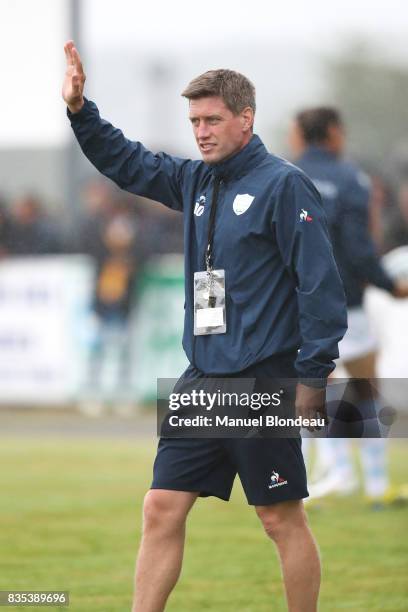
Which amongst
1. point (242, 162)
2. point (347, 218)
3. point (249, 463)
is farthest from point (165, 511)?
point (347, 218)

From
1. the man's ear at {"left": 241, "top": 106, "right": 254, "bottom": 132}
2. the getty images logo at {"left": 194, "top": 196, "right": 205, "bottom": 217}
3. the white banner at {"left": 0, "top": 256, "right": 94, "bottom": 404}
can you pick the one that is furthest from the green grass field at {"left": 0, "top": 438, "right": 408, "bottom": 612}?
the white banner at {"left": 0, "top": 256, "right": 94, "bottom": 404}

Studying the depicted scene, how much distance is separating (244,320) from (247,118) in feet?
2.72

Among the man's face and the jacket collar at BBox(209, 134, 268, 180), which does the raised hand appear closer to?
the man's face

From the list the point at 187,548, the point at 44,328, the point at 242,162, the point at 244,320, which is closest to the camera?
the point at 244,320

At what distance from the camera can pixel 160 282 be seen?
→ 55.6 ft

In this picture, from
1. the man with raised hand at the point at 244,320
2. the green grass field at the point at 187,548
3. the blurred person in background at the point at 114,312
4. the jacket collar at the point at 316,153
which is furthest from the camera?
the blurred person in background at the point at 114,312

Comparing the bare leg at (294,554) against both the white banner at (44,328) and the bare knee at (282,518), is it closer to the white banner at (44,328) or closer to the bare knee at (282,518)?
the bare knee at (282,518)

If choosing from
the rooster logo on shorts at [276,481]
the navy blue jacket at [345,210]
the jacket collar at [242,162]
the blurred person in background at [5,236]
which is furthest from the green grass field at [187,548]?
the blurred person in background at [5,236]

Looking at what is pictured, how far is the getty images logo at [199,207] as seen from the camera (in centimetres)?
557

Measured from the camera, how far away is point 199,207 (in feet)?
18.4

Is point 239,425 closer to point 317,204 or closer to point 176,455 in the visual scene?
point 176,455

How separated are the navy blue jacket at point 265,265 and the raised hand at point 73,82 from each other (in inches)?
2.4

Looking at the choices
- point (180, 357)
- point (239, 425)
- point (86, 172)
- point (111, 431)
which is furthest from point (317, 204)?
point (86, 172)

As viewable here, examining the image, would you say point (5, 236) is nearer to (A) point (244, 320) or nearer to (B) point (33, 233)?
(B) point (33, 233)
